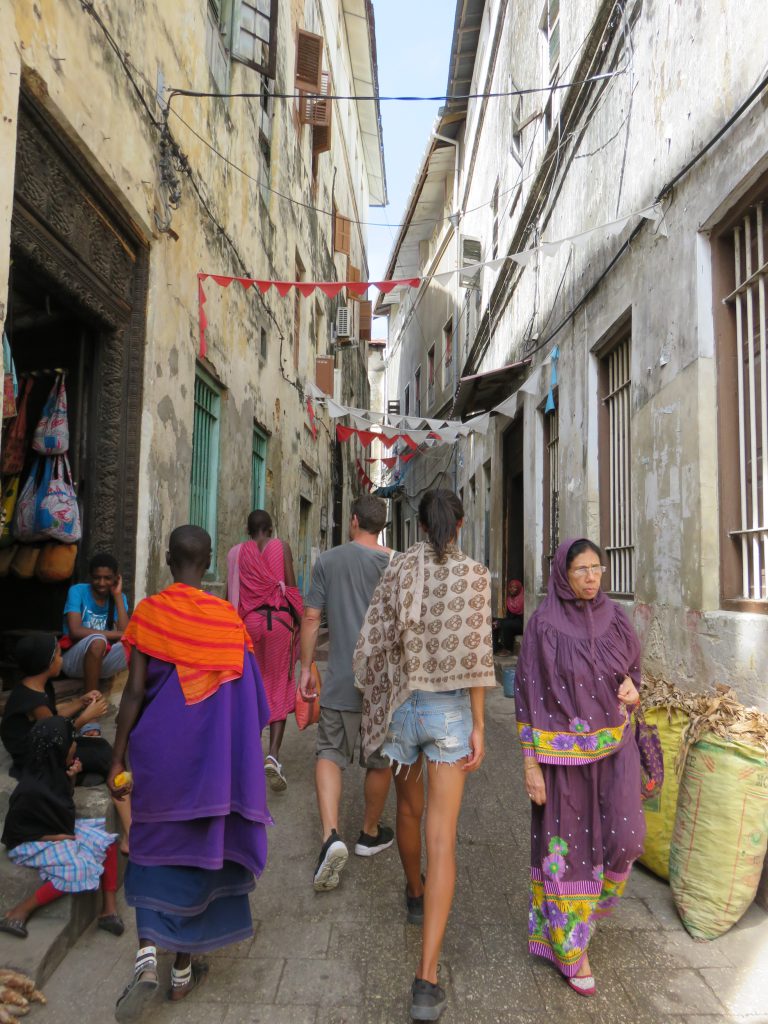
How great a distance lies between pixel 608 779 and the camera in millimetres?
2719

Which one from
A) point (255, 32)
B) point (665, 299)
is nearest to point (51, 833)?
point (665, 299)

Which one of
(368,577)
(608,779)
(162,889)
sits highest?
(368,577)

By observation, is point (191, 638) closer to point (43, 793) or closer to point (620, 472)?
point (43, 793)

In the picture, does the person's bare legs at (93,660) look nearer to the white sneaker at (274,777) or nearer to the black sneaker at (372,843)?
the white sneaker at (274,777)

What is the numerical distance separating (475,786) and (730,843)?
2.04 meters

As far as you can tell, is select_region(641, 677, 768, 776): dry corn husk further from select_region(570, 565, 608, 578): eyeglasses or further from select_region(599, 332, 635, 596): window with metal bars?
select_region(599, 332, 635, 596): window with metal bars

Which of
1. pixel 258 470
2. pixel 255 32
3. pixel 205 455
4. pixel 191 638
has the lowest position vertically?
pixel 191 638

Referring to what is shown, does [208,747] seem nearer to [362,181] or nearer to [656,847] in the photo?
[656,847]

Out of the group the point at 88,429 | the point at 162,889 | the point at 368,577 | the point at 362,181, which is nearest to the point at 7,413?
the point at 88,429

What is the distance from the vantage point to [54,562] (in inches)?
187

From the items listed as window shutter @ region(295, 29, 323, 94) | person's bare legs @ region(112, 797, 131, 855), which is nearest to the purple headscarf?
person's bare legs @ region(112, 797, 131, 855)

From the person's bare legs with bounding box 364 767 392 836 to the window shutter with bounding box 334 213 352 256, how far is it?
1479cm

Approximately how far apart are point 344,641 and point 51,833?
1.43 metres

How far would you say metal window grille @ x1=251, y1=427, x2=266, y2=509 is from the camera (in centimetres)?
930
